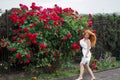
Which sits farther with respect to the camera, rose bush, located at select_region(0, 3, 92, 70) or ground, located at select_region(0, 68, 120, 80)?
ground, located at select_region(0, 68, 120, 80)

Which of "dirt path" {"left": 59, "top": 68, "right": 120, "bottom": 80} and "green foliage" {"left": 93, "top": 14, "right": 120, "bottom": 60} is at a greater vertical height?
"green foliage" {"left": 93, "top": 14, "right": 120, "bottom": 60}

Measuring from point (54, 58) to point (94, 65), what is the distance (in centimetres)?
203

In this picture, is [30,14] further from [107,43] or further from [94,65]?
[107,43]

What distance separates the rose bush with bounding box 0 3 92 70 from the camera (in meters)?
9.53

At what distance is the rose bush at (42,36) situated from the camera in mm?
9531

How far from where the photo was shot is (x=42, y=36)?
31.9 feet

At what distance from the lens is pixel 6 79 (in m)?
9.42

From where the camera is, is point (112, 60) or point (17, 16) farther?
point (112, 60)

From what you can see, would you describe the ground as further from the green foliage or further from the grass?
the green foliage

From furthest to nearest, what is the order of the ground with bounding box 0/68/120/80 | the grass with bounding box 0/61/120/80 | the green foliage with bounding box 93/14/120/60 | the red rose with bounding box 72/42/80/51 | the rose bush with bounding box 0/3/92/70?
1. the green foliage with bounding box 93/14/120/60
2. the red rose with bounding box 72/42/80/51
3. the ground with bounding box 0/68/120/80
4. the grass with bounding box 0/61/120/80
5. the rose bush with bounding box 0/3/92/70

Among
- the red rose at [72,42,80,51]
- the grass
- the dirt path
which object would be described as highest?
the red rose at [72,42,80,51]

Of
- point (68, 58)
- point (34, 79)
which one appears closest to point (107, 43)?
point (68, 58)

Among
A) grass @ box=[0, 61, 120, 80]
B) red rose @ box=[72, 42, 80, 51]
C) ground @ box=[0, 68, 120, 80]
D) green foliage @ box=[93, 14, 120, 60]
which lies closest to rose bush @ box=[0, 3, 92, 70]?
red rose @ box=[72, 42, 80, 51]

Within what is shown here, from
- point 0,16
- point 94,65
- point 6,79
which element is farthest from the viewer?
point 94,65
